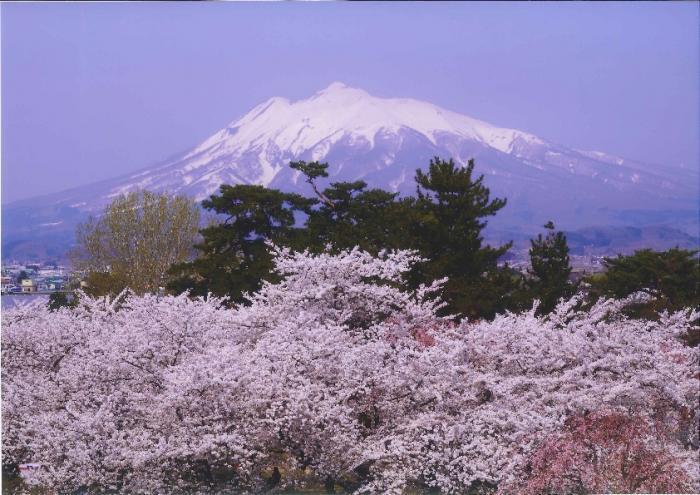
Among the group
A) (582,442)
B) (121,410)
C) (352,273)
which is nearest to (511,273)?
(352,273)

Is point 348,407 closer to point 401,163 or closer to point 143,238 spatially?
point 143,238

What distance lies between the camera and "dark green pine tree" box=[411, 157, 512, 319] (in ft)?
36.0

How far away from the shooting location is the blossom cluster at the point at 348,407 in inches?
269

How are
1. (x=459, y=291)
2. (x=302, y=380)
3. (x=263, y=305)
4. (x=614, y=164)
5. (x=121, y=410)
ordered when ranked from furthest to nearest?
(x=614, y=164) < (x=459, y=291) < (x=263, y=305) < (x=121, y=410) < (x=302, y=380)

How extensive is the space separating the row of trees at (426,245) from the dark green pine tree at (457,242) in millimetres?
14

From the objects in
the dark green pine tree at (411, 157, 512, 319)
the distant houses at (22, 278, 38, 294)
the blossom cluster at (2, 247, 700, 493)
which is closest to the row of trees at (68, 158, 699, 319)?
the dark green pine tree at (411, 157, 512, 319)

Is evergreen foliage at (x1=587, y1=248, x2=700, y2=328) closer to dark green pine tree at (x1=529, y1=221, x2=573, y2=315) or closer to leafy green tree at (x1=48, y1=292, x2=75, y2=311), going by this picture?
dark green pine tree at (x1=529, y1=221, x2=573, y2=315)

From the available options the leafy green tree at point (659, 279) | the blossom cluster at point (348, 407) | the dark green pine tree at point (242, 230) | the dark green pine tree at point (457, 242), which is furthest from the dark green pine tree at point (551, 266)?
the blossom cluster at point (348, 407)

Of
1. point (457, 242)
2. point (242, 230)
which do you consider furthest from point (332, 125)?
point (457, 242)

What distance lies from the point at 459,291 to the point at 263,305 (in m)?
3.53

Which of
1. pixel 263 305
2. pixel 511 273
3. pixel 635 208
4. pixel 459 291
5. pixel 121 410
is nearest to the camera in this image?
pixel 121 410

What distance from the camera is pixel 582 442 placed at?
6934 millimetres

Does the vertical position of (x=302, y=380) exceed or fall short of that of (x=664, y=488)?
it exceeds it

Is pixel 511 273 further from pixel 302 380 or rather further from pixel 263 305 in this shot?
pixel 302 380
